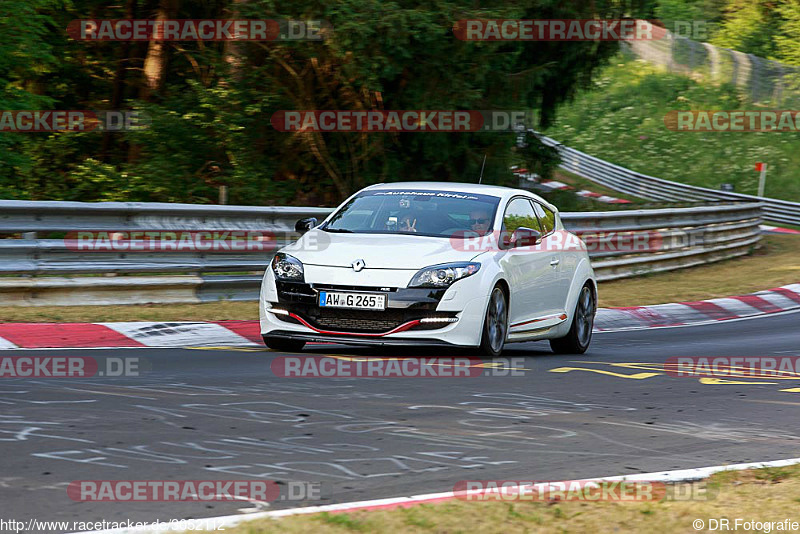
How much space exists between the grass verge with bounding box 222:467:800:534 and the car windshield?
5.33m

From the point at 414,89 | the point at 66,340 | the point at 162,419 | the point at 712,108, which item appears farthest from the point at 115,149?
the point at 712,108

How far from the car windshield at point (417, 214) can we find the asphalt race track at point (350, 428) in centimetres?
127

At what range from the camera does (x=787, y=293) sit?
1930cm

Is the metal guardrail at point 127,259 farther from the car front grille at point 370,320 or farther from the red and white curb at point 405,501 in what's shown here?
the red and white curb at point 405,501

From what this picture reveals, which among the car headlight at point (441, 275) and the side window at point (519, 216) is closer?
the car headlight at point (441, 275)

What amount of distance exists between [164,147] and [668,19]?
54390 millimetres

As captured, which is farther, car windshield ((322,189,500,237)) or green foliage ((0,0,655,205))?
green foliage ((0,0,655,205))

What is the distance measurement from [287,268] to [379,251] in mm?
760

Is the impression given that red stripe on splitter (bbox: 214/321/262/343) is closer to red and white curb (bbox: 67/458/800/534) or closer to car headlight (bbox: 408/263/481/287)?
car headlight (bbox: 408/263/481/287)

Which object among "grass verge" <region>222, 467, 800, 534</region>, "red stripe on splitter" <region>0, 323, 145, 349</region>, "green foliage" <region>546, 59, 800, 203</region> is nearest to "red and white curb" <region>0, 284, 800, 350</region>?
"red stripe on splitter" <region>0, 323, 145, 349</region>

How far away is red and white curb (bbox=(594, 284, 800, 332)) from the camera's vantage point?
15258mm

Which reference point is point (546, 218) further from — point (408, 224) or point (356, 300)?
point (356, 300)

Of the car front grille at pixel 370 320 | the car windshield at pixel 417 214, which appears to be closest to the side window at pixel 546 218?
the car windshield at pixel 417 214

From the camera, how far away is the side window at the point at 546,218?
11.5 meters
